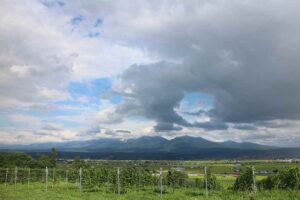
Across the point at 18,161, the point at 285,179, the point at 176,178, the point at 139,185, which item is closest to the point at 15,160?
the point at 18,161

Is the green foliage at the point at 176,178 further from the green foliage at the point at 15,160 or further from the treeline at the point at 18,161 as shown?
the green foliage at the point at 15,160

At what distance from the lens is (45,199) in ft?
96.1

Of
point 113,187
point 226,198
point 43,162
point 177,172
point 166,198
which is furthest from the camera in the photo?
point 43,162

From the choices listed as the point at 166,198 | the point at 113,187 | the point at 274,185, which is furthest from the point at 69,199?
the point at 274,185

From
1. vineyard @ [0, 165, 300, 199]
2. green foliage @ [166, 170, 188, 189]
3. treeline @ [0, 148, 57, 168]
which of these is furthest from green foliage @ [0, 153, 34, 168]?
green foliage @ [166, 170, 188, 189]

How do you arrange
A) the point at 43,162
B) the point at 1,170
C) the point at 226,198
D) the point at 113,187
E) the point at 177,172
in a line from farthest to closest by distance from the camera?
1. the point at 43,162
2. the point at 1,170
3. the point at 177,172
4. the point at 113,187
5. the point at 226,198

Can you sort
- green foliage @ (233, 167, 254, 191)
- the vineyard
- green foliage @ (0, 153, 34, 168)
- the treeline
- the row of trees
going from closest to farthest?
the row of trees → green foliage @ (233, 167, 254, 191) → the vineyard → green foliage @ (0, 153, 34, 168) → the treeline

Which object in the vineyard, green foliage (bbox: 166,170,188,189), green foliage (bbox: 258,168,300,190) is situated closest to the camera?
green foliage (bbox: 258,168,300,190)

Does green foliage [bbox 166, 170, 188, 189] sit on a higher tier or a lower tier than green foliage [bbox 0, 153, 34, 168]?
lower

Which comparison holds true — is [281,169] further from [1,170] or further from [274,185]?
[1,170]

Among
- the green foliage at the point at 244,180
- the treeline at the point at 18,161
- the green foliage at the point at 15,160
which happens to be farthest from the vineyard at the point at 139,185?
the treeline at the point at 18,161

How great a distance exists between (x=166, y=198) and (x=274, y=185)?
8.51m

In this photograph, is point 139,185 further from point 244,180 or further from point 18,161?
point 18,161

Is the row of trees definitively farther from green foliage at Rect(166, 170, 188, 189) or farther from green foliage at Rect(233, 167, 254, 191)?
green foliage at Rect(166, 170, 188, 189)
